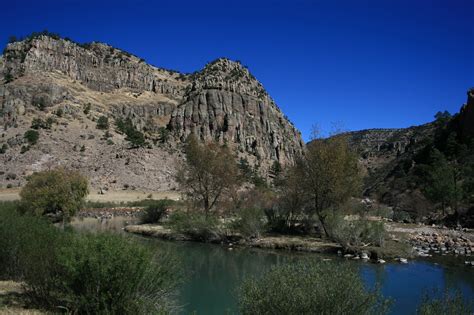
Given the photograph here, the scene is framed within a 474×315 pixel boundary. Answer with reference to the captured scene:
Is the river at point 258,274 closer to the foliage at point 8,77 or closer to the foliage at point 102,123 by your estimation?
the foliage at point 102,123

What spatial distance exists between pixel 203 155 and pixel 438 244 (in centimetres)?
2034

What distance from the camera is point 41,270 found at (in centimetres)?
980

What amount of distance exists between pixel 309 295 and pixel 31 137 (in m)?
69.1

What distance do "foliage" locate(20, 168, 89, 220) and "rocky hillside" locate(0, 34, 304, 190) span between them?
18.9m

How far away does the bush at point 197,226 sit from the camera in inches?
1162

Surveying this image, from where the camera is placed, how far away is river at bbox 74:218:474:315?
14.5 meters

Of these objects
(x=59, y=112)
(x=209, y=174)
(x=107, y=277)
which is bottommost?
(x=107, y=277)

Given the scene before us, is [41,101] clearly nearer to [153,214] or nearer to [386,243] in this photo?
[153,214]

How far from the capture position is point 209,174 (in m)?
38.3

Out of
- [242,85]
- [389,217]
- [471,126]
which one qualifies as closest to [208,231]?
[389,217]

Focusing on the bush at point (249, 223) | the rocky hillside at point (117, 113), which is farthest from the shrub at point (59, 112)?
the bush at point (249, 223)

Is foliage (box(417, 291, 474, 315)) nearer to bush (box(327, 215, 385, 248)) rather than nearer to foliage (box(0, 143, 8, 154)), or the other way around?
bush (box(327, 215, 385, 248))

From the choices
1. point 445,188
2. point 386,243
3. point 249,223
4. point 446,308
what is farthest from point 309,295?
point 445,188

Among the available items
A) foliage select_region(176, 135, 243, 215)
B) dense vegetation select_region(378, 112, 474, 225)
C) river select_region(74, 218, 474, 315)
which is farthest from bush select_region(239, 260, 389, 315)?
dense vegetation select_region(378, 112, 474, 225)
